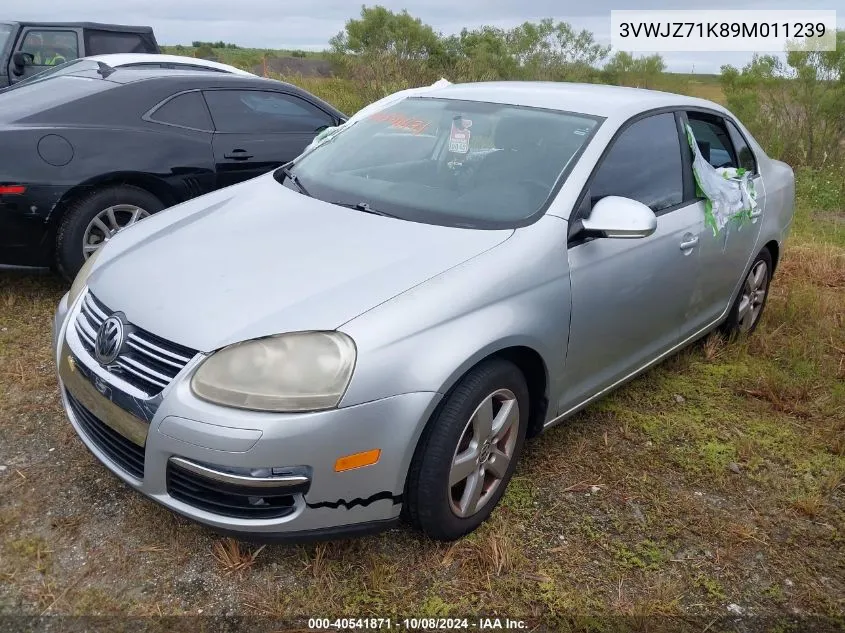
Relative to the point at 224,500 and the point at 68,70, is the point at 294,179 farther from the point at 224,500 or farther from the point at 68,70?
the point at 68,70

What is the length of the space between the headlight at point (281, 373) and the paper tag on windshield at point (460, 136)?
4.63 ft

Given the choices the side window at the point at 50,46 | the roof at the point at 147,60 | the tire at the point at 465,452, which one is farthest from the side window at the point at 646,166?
the side window at the point at 50,46

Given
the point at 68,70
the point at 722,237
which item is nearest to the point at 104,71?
the point at 68,70

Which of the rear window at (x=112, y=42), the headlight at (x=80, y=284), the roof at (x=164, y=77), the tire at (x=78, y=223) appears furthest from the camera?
the rear window at (x=112, y=42)

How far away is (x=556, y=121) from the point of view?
315cm

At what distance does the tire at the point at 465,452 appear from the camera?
2277mm

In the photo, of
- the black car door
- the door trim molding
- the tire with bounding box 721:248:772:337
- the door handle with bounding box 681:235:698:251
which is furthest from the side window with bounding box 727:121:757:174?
the black car door

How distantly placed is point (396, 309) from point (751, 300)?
3.13 meters

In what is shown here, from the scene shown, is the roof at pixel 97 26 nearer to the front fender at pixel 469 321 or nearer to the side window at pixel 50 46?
the side window at pixel 50 46

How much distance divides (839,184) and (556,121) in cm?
980

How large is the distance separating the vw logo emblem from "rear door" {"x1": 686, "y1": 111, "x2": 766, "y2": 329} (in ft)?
8.73

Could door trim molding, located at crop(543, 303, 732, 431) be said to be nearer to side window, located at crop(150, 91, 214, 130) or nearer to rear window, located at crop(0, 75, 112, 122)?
side window, located at crop(150, 91, 214, 130)

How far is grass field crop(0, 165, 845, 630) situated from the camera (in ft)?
7.59

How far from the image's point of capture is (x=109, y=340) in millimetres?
2283
